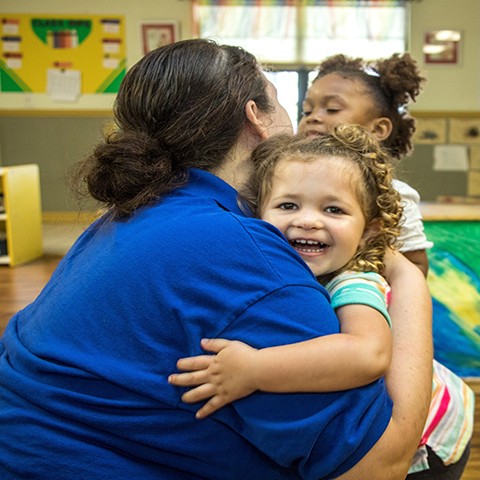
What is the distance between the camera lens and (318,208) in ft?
3.60

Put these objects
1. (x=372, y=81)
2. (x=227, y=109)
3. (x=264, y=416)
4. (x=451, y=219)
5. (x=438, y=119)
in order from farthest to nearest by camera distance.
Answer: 1. (x=438, y=119)
2. (x=451, y=219)
3. (x=372, y=81)
4. (x=227, y=109)
5. (x=264, y=416)

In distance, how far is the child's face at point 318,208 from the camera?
108cm

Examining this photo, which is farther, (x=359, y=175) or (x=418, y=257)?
(x=418, y=257)

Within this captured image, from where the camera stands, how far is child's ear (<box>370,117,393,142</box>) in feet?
6.68

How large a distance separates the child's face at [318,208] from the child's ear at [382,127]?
0.97m

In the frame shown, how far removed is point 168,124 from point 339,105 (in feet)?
3.75

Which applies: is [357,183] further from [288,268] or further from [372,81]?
[372,81]

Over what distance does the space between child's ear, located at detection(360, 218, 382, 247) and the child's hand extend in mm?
448

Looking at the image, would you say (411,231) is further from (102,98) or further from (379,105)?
(102,98)

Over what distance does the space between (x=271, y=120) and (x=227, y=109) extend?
0.40ft

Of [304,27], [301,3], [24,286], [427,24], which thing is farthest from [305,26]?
[24,286]

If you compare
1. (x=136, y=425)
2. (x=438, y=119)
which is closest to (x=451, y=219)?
(x=136, y=425)

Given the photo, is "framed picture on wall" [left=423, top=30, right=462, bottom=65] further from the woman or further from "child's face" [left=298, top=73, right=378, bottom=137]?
the woman

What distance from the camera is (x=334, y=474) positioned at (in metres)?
0.85
